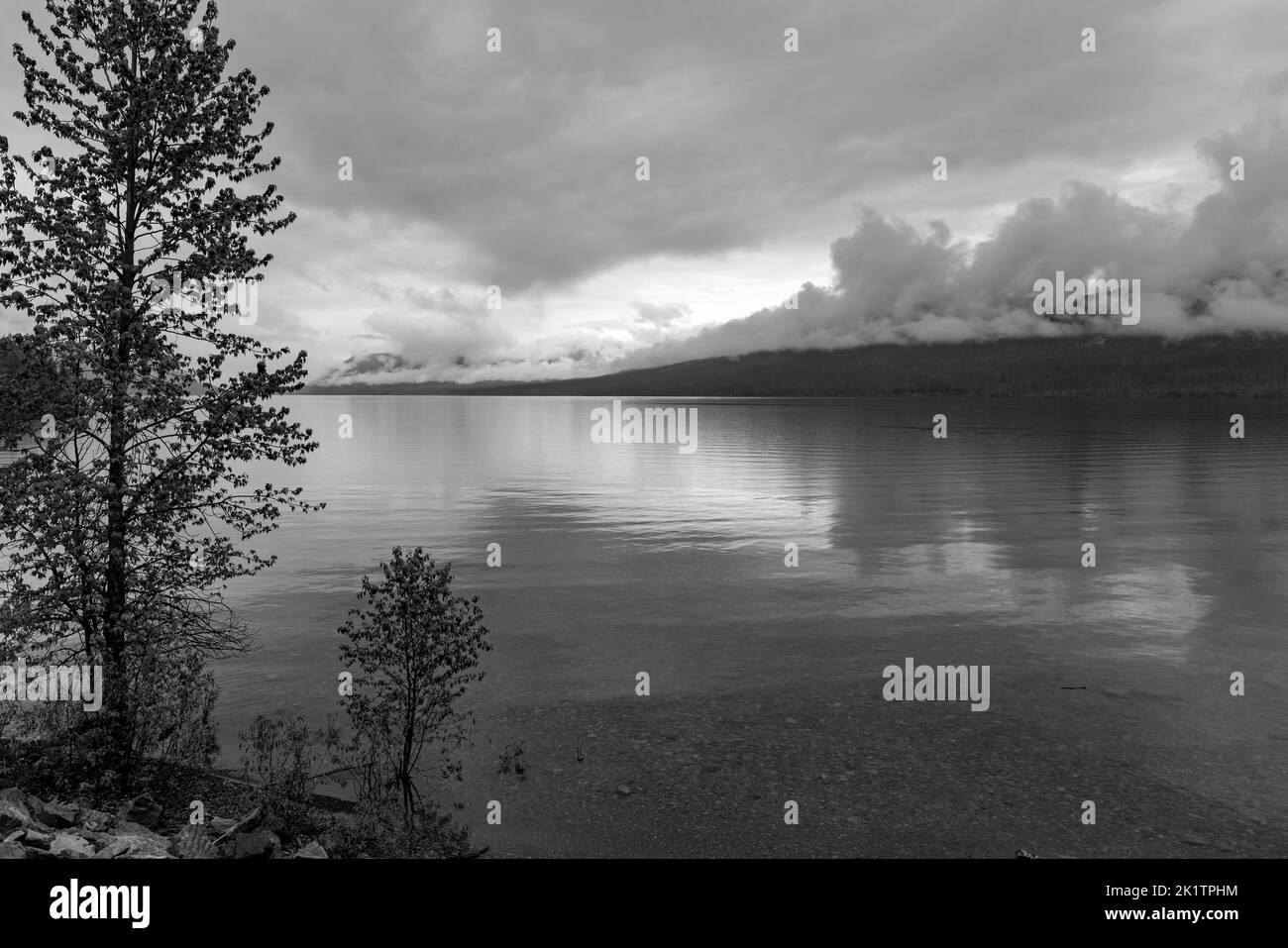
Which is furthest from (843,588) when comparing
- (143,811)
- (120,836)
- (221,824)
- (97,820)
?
(120,836)

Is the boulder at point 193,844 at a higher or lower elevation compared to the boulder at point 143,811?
higher

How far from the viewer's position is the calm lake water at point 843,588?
23922mm

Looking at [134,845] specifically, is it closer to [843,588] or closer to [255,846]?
[255,846]

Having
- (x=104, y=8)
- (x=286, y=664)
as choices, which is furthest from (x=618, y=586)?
(x=104, y=8)

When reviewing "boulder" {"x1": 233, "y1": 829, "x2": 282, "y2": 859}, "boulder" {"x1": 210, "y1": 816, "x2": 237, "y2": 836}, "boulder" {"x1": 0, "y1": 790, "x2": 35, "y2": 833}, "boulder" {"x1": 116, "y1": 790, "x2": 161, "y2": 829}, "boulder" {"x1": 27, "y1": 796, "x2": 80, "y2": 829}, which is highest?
"boulder" {"x1": 0, "y1": 790, "x2": 35, "y2": 833}

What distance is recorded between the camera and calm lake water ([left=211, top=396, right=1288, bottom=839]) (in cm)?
2392

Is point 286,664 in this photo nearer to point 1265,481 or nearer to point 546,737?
point 546,737

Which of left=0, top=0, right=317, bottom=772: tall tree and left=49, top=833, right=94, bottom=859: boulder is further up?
left=0, top=0, right=317, bottom=772: tall tree

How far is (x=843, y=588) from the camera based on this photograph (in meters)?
37.4

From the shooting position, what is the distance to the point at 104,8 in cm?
1803

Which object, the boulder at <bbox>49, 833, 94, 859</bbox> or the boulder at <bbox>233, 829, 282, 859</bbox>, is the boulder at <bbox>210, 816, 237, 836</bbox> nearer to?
the boulder at <bbox>233, 829, 282, 859</bbox>
